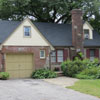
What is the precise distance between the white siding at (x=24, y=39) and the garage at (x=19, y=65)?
45.7 inches

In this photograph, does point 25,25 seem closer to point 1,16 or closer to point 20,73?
point 20,73

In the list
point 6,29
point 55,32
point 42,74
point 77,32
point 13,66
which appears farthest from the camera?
point 55,32

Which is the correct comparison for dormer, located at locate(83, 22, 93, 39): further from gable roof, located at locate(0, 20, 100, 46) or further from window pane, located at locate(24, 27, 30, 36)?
window pane, located at locate(24, 27, 30, 36)

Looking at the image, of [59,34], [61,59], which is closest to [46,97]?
[61,59]

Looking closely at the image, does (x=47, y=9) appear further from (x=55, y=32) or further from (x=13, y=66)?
(x=13, y=66)

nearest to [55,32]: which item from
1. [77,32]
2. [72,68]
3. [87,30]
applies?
[77,32]

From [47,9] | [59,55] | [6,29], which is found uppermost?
[47,9]

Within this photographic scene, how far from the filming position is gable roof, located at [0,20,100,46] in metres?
24.4

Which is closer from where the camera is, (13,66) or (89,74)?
(89,74)

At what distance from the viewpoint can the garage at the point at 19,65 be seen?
21469 millimetres

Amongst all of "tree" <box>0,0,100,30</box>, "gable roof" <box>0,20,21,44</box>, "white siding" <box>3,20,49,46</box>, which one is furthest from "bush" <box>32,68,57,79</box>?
"tree" <box>0,0,100,30</box>

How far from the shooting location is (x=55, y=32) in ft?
90.6

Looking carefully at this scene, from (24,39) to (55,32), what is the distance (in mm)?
6648

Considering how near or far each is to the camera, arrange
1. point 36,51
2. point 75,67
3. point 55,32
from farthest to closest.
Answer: point 55,32 < point 36,51 < point 75,67
